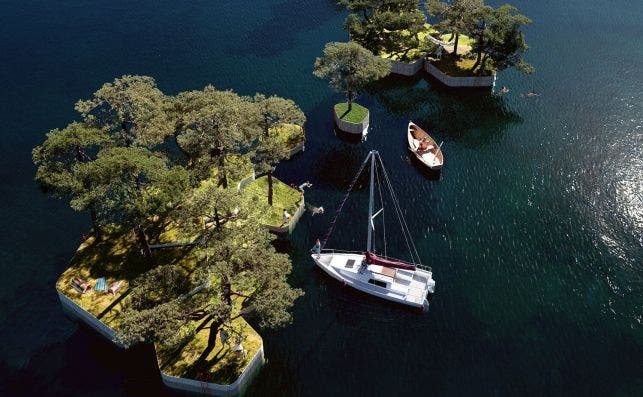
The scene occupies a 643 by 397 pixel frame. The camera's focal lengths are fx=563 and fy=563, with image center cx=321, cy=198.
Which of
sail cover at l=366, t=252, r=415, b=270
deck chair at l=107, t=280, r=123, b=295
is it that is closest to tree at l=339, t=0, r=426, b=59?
sail cover at l=366, t=252, r=415, b=270

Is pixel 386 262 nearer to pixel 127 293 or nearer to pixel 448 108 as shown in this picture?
pixel 127 293

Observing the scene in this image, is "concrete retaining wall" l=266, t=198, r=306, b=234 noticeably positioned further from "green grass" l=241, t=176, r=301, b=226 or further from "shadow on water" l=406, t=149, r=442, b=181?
"shadow on water" l=406, t=149, r=442, b=181

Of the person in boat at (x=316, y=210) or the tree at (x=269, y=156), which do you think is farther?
the person in boat at (x=316, y=210)

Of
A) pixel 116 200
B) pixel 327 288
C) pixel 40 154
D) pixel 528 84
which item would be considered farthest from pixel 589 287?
pixel 40 154

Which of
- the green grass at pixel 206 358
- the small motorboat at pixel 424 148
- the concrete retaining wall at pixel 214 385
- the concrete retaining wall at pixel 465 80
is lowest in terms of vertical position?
the concrete retaining wall at pixel 214 385

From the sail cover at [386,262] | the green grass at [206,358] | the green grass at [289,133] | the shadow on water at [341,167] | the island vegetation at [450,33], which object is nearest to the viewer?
the green grass at [206,358]

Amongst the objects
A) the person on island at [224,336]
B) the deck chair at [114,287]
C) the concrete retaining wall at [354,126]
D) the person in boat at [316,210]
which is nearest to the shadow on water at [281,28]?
the concrete retaining wall at [354,126]

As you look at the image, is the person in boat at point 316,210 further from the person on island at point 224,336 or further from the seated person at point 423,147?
the person on island at point 224,336

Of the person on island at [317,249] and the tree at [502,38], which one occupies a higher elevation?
the tree at [502,38]
